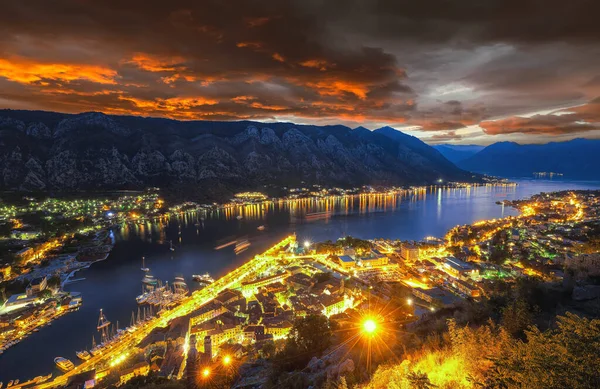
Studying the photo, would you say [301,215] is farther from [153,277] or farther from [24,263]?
[24,263]

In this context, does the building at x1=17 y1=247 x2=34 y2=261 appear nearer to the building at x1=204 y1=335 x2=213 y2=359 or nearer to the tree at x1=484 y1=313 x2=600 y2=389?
the building at x1=204 y1=335 x2=213 y2=359

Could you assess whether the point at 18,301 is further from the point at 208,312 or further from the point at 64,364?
the point at 208,312

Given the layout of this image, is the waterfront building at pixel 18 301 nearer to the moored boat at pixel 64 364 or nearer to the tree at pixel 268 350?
the moored boat at pixel 64 364

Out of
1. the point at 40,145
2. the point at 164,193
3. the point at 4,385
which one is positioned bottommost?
the point at 4,385

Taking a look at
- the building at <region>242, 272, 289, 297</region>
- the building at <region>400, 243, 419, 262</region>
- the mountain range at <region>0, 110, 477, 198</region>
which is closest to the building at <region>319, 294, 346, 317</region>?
the building at <region>242, 272, 289, 297</region>

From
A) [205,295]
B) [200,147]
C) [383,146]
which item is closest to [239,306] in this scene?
[205,295]

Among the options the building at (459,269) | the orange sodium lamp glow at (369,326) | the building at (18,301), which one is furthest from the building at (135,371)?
the building at (459,269)

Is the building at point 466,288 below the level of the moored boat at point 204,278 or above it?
above
